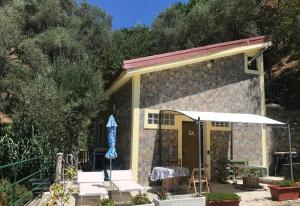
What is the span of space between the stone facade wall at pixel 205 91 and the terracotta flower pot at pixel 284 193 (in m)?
4.48

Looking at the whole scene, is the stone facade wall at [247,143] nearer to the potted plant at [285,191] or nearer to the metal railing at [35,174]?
the potted plant at [285,191]

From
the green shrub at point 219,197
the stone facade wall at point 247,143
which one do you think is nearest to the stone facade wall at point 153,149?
the stone facade wall at point 247,143

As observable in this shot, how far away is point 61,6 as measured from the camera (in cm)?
2375

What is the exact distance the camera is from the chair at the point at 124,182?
1021cm

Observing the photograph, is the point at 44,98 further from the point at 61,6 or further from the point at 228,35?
the point at 228,35

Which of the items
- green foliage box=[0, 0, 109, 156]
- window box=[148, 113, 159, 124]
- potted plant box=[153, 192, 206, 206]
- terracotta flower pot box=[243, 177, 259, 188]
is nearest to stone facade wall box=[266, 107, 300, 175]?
terracotta flower pot box=[243, 177, 259, 188]

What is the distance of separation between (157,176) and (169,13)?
70.4 feet

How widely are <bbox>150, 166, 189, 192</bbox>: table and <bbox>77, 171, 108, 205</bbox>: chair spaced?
2098 mm

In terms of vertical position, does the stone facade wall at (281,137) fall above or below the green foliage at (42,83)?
below

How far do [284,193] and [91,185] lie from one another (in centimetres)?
593

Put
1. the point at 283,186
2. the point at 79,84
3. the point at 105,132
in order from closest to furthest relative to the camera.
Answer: the point at 283,186 < the point at 79,84 < the point at 105,132

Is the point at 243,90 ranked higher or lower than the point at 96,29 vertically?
lower

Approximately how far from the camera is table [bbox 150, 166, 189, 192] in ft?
39.6

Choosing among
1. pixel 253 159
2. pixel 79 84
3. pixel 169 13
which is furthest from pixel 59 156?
pixel 169 13
